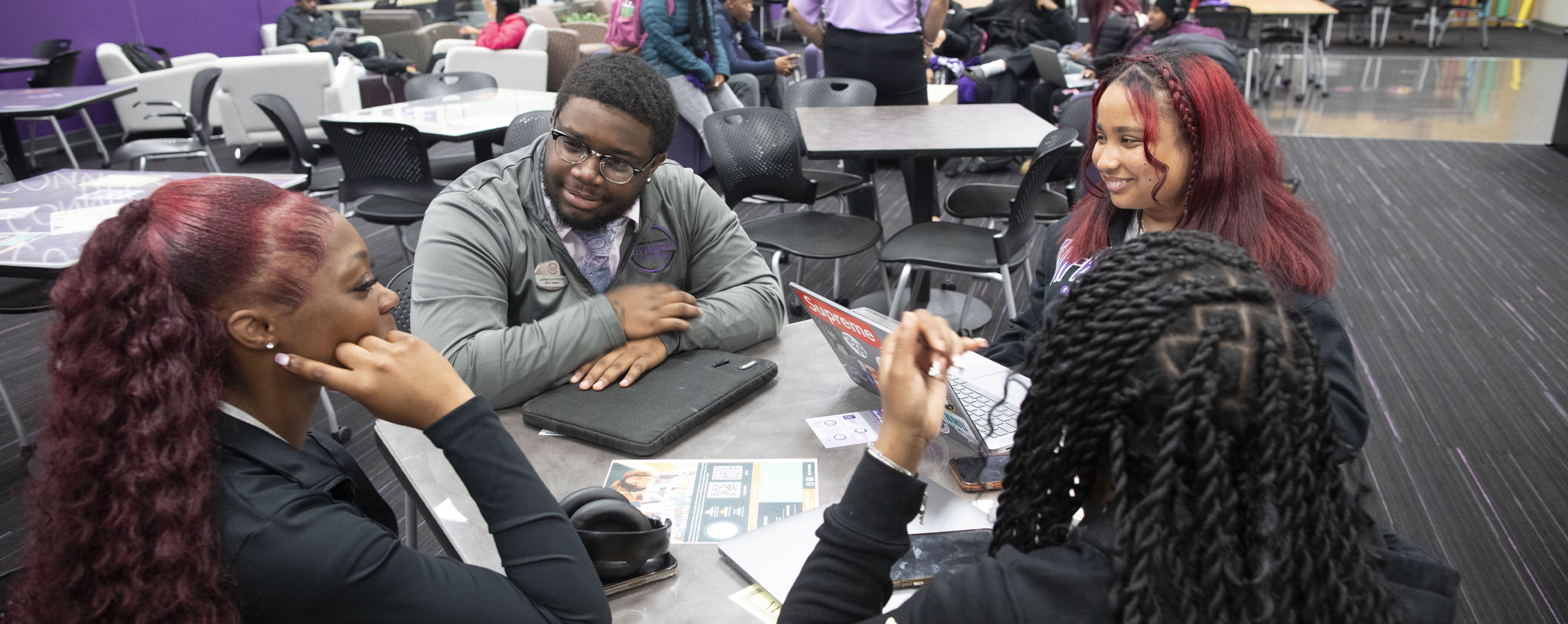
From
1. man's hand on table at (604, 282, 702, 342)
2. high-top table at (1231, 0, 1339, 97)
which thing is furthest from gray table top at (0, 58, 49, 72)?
high-top table at (1231, 0, 1339, 97)

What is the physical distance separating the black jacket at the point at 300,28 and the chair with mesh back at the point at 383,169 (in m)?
6.76

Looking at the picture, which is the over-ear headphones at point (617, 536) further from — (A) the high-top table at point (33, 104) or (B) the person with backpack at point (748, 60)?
(A) the high-top table at point (33, 104)

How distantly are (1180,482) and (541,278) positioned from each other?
1.29 m

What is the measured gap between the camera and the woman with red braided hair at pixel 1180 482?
2.37ft

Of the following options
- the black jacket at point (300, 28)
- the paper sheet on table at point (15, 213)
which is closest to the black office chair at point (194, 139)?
the paper sheet on table at point (15, 213)

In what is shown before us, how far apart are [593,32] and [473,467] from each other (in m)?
9.15

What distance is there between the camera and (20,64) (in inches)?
259

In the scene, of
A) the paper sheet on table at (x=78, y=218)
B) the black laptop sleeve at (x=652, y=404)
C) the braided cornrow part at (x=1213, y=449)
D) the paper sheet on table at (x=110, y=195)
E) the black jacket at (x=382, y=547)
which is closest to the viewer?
the braided cornrow part at (x=1213, y=449)

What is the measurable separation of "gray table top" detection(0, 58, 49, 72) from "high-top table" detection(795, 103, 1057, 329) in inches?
234

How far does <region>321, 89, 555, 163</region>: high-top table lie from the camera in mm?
3961

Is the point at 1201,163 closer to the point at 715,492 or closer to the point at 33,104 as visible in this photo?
the point at 715,492

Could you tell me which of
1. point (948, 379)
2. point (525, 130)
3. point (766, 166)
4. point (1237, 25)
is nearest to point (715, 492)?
point (948, 379)

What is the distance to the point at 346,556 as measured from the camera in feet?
2.91

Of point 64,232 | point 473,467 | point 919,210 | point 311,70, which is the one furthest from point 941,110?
point 311,70
